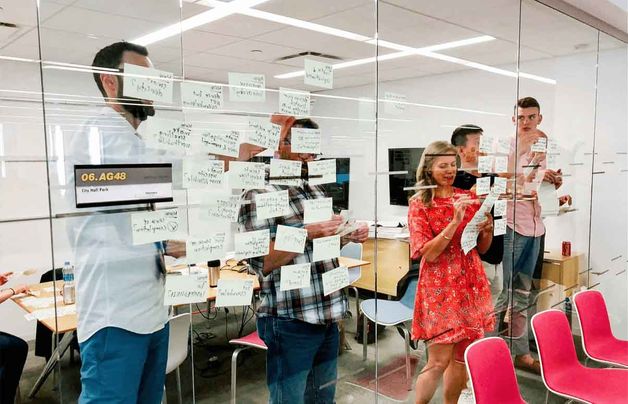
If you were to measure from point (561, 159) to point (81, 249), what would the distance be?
3334mm

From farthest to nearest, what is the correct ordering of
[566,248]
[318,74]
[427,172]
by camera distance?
1. [566,248]
2. [427,172]
3. [318,74]

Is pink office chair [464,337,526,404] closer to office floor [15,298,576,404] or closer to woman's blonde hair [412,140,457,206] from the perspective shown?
office floor [15,298,576,404]

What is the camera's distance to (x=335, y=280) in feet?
6.52

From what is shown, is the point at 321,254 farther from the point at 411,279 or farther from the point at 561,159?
the point at 561,159

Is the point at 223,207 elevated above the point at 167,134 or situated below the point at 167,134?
below

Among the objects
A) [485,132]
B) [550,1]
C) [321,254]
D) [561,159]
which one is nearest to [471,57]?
[485,132]

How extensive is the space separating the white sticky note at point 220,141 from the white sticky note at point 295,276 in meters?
0.52

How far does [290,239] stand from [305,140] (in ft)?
1.33

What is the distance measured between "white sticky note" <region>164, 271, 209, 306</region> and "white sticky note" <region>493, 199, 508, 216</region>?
6.24 feet

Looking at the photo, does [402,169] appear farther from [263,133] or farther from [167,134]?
[167,134]

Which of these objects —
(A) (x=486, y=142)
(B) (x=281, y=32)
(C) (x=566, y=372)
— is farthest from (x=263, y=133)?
(C) (x=566, y=372)

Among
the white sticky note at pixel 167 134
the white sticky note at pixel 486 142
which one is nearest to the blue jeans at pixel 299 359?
the white sticky note at pixel 167 134

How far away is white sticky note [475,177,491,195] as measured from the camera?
8.67ft

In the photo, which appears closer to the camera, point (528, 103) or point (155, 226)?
point (155, 226)
